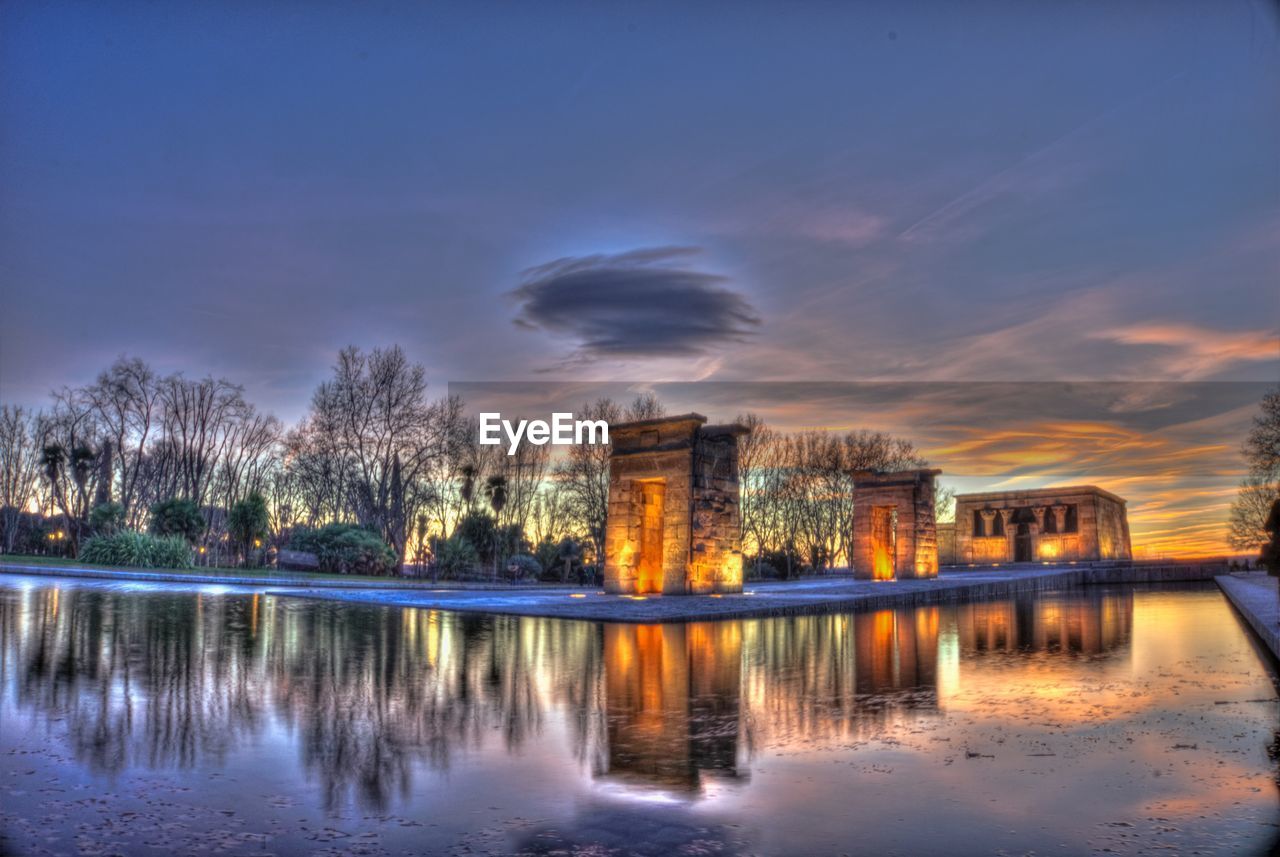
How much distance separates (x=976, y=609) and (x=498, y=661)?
13.1 meters

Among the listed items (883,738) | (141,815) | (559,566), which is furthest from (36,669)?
(559,566)

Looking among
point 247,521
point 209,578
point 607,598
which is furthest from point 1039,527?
point 209,578

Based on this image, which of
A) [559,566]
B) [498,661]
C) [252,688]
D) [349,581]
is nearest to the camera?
[252,688]

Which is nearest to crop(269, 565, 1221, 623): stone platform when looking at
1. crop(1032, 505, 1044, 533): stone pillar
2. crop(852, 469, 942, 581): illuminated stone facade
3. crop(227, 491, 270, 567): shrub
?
crop(852, 469, 942, 581): illuminated stone facade

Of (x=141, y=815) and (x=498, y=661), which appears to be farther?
(x=498, y=661)

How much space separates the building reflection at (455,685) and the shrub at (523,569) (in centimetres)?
2071

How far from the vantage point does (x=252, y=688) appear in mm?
6984

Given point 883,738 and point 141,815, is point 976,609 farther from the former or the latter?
point 141,815

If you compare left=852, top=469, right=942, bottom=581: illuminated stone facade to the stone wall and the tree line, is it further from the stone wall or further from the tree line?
the stone wall

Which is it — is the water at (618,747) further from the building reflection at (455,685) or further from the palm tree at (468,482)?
the palm tree at (468,482)

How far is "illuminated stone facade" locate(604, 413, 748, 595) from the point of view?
20.0 meters

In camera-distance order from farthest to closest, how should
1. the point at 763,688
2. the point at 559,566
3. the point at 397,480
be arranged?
Answer: the point at 397,480
the point at 559,566
the point at 763,688

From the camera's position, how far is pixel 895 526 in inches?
1199

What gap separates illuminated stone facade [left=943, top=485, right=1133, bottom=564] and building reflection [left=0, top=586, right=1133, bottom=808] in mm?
36800
